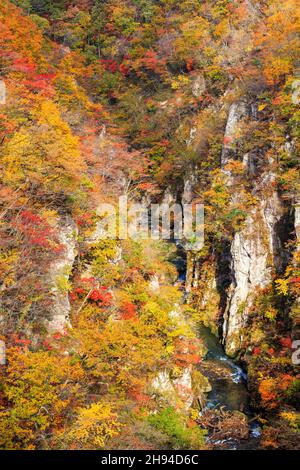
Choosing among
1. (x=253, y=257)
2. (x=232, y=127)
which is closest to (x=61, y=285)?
(x=253, y=257)

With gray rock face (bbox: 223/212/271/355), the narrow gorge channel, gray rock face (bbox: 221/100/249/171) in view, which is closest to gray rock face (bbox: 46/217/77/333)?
the narrow gorge channel

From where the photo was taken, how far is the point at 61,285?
1447 centimetres

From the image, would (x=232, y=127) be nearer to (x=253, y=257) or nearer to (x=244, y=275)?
(x=253, y=257)

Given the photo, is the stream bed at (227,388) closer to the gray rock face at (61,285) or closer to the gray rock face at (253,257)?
the gray rock face at (253,257)

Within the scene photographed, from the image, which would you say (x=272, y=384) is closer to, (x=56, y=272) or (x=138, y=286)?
(x=138, y=286)

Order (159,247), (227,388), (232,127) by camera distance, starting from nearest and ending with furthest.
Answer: (227,388) < (159,247) < (232,127)

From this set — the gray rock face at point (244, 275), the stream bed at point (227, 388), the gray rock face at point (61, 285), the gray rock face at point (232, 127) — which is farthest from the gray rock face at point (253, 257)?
the gray rock face at point (61, 285)

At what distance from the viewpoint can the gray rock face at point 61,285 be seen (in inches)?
551

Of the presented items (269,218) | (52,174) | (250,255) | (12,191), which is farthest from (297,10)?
(12,191)

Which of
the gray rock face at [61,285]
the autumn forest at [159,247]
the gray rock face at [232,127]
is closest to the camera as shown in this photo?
the autumn forest at [159,247]

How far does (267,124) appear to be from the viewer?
26047 mm

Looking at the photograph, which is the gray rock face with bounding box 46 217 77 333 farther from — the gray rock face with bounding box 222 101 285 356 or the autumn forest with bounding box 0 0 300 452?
the gray rock face with bounding box 222 101 285 356

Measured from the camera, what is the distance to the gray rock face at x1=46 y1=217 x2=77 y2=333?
1398 cm
